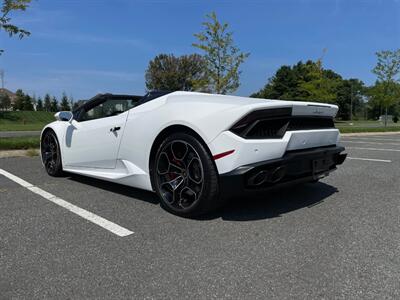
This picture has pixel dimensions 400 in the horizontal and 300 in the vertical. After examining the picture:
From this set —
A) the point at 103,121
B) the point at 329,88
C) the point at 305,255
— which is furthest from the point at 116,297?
the point at 329,88

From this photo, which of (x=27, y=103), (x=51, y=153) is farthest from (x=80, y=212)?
(x=27, y=103)

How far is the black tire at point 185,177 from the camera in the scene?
264 centimetres

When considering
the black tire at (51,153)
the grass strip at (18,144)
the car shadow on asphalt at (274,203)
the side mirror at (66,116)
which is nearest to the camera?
the car shadow on asphalt at (274,203)

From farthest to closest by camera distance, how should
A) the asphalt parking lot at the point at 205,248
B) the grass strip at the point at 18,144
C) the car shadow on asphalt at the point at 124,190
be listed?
the grass strip at the point at 18,144, the car shadow on asphalt at the point at 124,190, the asphalt parking lot at the point at 205,248

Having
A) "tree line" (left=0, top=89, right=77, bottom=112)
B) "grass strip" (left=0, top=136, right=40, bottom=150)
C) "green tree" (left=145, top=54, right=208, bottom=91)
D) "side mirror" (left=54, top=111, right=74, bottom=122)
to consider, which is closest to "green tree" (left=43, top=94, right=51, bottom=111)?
"tree line" (left=0, top=89, right=77, bottom=112)

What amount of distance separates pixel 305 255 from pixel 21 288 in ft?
5.69

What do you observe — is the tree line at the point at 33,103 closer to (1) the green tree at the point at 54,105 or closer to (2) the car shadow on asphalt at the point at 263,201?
(1) the green tree at the point at 54,105

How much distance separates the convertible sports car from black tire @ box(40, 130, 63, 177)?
3.28 ft

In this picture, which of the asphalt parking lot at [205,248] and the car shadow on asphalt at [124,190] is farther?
the car shadow on asphalt at [124,190]

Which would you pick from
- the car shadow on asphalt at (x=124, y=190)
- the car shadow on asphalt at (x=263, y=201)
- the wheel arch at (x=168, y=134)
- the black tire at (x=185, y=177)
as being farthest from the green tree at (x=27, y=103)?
the black tire at (x=185, y=177)

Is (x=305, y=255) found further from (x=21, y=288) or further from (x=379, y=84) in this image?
(x=379, y=84)

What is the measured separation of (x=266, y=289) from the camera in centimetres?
173

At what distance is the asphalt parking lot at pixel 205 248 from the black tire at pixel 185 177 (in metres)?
0.14

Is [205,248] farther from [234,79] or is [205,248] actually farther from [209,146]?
[234,79]
